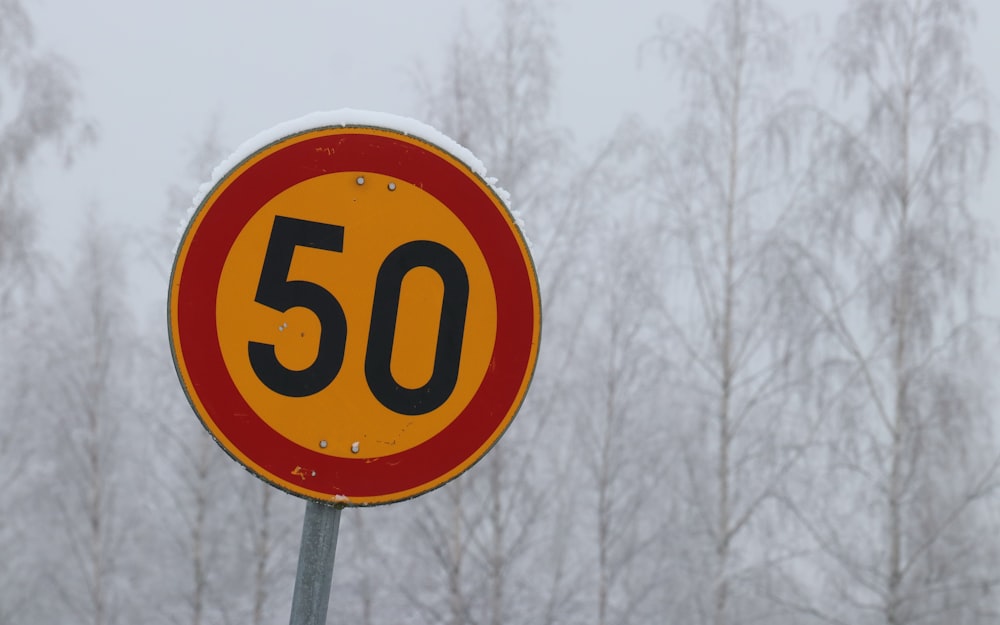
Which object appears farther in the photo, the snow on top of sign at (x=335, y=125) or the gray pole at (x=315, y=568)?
the snow on top of sign at (x=335, y=125)

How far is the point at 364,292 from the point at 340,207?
5.3 inches

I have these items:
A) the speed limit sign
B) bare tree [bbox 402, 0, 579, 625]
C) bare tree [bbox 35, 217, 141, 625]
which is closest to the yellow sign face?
the speed limit sign

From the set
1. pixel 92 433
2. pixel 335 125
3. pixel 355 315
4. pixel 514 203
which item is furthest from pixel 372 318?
pixel 92 433

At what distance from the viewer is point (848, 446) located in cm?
1127

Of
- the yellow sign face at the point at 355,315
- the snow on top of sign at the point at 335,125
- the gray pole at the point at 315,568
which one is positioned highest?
the snow on top of sign at the point at 335,125

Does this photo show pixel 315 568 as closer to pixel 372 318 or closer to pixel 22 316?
pixel 372 318

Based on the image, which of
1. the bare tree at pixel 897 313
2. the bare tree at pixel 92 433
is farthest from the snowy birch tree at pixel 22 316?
the bare tree at pixel 897 313

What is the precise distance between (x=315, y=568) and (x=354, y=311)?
364 mm

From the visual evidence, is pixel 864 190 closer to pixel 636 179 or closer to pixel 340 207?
pixel 636 179

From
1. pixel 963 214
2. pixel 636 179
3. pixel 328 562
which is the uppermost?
pixel 636 179

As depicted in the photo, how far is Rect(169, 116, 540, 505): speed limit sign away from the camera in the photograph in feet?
5.19

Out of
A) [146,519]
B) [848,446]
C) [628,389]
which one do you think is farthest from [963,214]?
[146,519]

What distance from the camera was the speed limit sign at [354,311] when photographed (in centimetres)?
158

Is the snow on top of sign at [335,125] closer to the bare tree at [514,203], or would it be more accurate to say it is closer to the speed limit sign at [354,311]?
the speed limit sign at [354,311]
